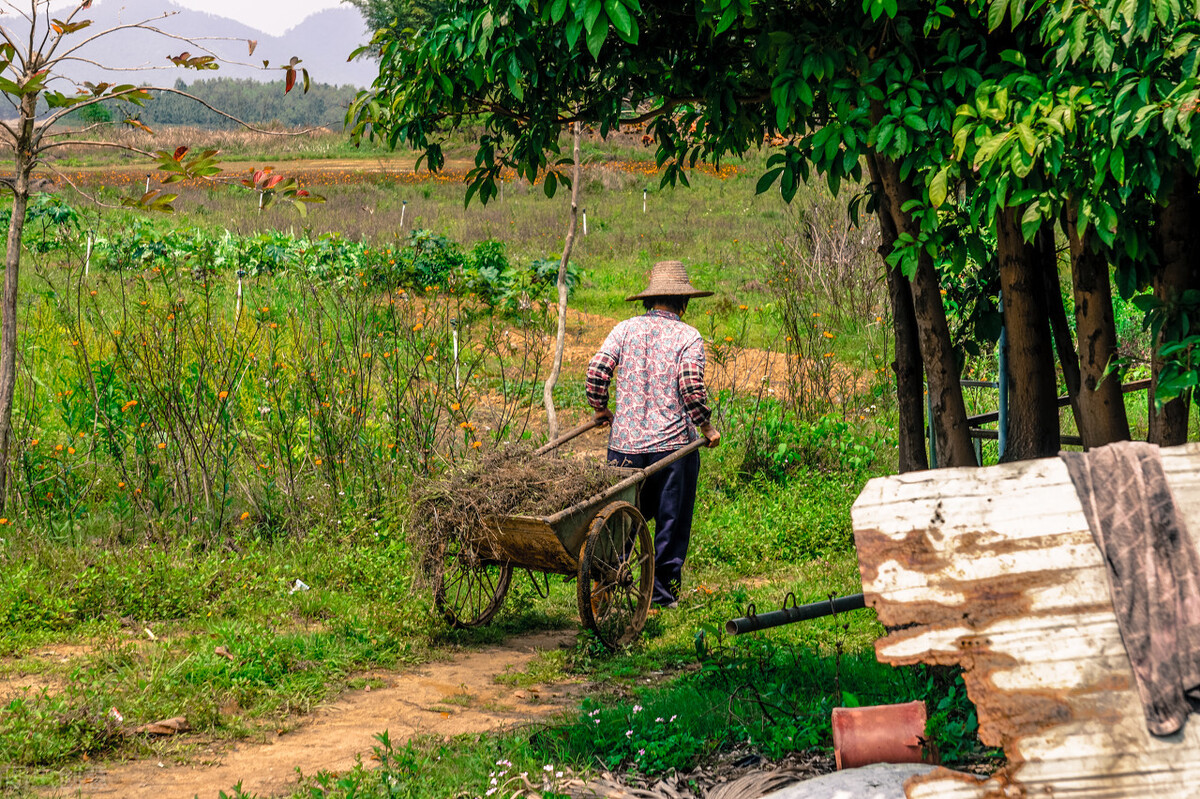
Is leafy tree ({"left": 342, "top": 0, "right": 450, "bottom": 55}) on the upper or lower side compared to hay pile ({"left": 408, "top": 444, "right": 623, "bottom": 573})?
upper

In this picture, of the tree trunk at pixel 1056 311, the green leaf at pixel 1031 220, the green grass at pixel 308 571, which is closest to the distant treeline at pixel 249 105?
the green grass at pixel 308 571

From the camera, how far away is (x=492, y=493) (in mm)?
5129

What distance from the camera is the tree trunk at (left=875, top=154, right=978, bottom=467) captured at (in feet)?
13.9

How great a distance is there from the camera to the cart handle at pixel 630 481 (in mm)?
4922

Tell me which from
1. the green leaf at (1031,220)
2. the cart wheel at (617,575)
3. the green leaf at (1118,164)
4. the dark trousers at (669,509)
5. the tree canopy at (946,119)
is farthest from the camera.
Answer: the dark trousers at (669,509)

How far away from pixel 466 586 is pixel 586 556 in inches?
67.9

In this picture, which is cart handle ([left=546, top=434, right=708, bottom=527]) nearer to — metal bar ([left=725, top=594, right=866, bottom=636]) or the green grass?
the green grass

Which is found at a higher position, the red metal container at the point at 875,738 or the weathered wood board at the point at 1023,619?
the weathered wood board at the point at 1023,619

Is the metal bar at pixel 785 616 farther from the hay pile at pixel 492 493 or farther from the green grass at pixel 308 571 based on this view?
the hay pile at pixel 492 493

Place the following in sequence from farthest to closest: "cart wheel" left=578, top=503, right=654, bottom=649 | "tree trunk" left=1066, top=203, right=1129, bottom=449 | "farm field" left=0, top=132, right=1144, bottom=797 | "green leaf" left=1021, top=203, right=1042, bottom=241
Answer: "cart wheel" left=578, top=503, right=654, bottom=649
"farm field" left=0, top=132, right=1144, bottom=797
"tree trunk" left=1066, top=203, right=1129, bottom=449
"green leaf" left=1021, top=203, right=1042, bottom=241

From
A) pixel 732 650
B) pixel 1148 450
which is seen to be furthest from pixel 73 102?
pixel 1148 450

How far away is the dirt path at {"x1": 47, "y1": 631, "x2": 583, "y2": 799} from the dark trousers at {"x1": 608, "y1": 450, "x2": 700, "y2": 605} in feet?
2.80

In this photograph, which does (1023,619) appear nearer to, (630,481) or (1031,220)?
(1031,220)

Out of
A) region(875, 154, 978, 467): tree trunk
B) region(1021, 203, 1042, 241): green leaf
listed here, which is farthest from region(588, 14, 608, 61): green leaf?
region(875, 154, 978, 467): tree trunk
